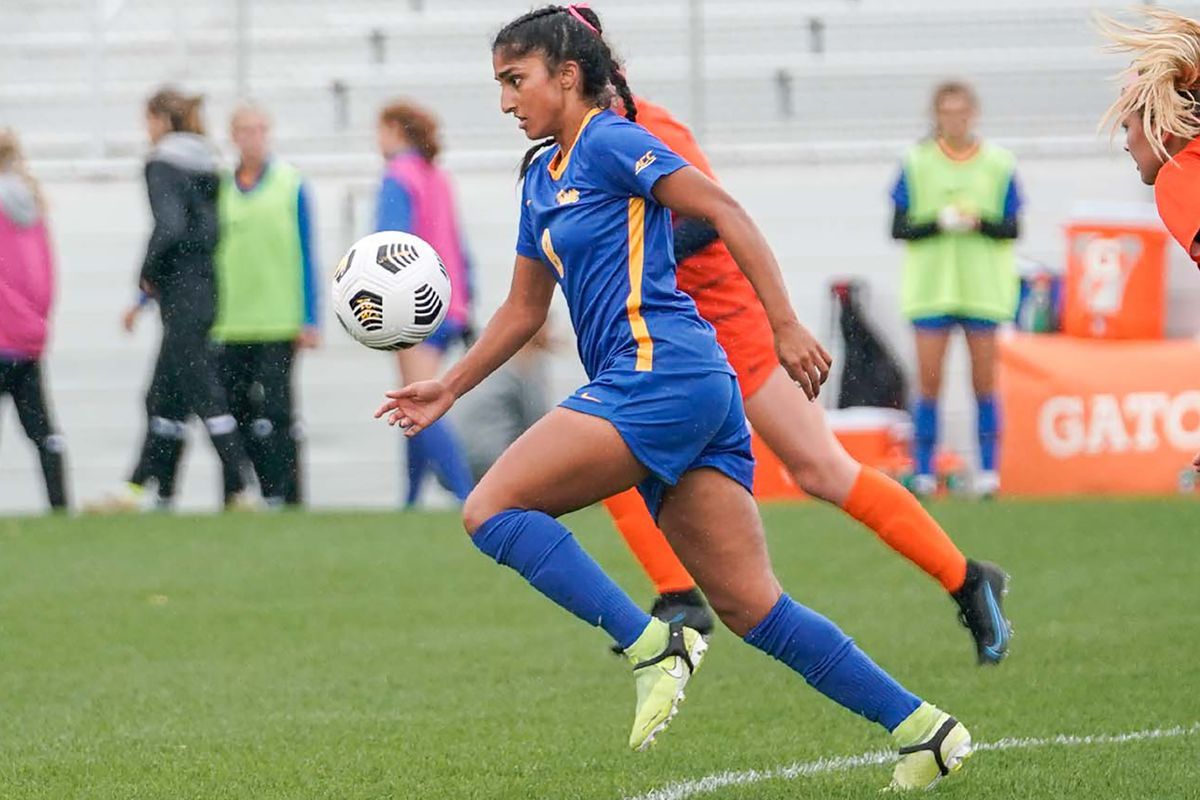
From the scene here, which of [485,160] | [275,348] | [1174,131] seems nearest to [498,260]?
[485,160]

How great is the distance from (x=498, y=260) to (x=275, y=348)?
2.44 m

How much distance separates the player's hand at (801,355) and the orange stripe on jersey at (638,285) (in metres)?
0.30

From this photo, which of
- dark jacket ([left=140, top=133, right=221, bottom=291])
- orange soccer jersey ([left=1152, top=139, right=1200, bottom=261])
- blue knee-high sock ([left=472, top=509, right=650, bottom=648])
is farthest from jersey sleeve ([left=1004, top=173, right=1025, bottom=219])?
blue knee-high sock ([left=472, top=509, right=650, bottom=648])

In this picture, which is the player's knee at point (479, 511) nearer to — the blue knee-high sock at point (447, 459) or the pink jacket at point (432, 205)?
the blue knee-high sock at point (447, 459)

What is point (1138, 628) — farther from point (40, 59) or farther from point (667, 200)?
point (40, 59)

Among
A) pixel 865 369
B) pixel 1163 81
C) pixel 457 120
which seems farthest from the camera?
pixel 457 120

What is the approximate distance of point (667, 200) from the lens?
4188 millimetres

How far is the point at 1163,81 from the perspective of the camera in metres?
4.04

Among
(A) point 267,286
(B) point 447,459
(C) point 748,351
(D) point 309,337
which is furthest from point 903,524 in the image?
(A) point 267,286

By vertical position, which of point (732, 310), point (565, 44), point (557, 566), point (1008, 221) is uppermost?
point (565, 44)

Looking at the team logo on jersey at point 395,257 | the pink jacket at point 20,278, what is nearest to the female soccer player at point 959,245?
the pink jacket at point 20,278

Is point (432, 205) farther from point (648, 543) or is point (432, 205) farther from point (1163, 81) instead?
point (1163, 81)

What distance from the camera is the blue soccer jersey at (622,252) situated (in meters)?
4.23

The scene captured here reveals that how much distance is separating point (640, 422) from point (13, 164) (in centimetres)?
786
